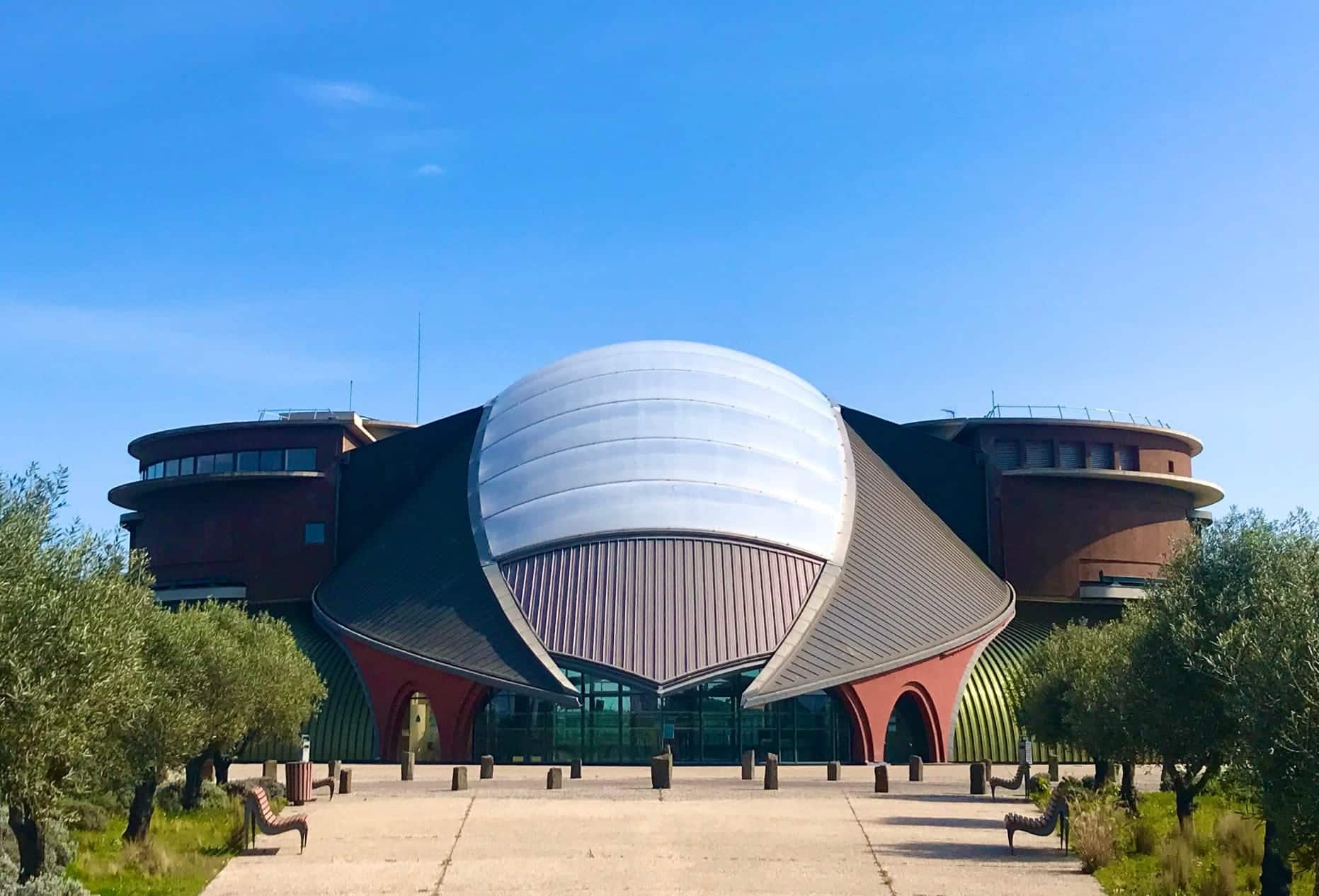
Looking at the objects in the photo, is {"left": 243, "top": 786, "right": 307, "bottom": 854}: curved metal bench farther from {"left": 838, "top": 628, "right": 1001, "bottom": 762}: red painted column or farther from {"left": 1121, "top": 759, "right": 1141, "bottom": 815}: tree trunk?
{"left": 838, "top": 628, "right": 1001, "bottom": 762}: red painted column

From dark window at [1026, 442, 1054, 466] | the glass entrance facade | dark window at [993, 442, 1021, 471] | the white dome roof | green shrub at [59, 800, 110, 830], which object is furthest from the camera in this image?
dark window at [993, 442, 1021, 471]

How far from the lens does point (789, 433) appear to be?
56.2 metres

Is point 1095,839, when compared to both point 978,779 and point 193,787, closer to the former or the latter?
point 978,779

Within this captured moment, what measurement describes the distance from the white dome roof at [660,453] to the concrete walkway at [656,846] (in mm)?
16094

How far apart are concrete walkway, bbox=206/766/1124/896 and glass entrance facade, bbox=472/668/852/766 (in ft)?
37.8

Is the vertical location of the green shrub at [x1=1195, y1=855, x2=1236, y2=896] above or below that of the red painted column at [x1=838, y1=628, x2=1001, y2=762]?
below

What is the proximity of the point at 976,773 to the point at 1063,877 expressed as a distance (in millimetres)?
14739

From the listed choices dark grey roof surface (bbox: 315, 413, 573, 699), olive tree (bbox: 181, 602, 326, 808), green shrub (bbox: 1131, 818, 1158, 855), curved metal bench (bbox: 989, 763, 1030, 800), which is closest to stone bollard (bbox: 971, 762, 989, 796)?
curved metal bench (bbox: 989, 763, 1030, 800)

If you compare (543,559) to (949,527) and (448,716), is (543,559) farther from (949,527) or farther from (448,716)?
(949,527)

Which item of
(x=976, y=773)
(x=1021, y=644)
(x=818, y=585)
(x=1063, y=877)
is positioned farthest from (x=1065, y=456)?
(x=1063, y=877)

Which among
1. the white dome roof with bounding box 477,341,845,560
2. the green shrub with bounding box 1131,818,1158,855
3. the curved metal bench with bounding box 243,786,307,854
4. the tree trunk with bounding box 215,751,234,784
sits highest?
the white dome roof with bounding box 477,341,845,560

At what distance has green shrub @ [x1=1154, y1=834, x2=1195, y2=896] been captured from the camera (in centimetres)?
1955

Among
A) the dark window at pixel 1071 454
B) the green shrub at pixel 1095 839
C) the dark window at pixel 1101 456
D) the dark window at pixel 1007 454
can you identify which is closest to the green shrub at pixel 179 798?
the green shrub at pixel 1095 839

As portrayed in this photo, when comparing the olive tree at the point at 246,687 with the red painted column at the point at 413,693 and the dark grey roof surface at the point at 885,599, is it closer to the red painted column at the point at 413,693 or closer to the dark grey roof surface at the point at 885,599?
the red painted column at the point at 413,693
